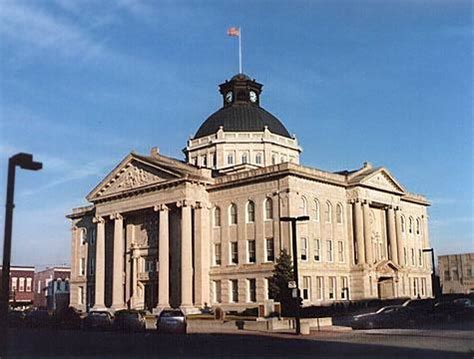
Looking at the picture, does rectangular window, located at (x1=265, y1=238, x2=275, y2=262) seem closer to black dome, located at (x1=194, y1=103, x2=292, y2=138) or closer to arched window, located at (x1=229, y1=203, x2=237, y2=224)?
arched window, located at (x1=229, y1=203, x2=237, y2=224)

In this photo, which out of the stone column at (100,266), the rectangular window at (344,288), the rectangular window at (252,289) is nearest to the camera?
the rectangular window at (252,289)

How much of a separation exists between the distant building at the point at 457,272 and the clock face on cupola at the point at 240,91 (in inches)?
1950

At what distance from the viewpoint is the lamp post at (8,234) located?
51.5 ft

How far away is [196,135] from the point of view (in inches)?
3465

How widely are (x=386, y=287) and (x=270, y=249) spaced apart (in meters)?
15.2

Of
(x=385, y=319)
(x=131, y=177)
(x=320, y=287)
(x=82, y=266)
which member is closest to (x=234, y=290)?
(x=320, y=287)

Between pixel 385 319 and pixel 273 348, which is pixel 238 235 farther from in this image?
pixel 273 348

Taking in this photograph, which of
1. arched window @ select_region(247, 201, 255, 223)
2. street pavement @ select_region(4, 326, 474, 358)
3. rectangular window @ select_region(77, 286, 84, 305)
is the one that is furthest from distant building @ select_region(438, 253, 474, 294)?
street pavement @ select_region(4, 326, 474, 358)

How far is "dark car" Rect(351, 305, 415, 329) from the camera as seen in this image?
43.0 metres

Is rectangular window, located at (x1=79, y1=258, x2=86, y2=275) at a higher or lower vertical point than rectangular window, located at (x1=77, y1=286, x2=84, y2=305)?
higher

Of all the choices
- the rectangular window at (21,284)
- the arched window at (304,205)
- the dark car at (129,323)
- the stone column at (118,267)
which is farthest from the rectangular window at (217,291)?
the rectangular window at (21,284)

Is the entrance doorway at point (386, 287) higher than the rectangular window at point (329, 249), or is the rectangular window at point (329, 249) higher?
the rectangular window at point (329, 249)

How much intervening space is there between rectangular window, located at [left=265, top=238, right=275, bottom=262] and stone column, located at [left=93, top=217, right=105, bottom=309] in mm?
21628

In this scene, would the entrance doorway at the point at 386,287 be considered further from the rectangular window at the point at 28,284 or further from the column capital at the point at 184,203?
the rectangular window at the point at 28,284
